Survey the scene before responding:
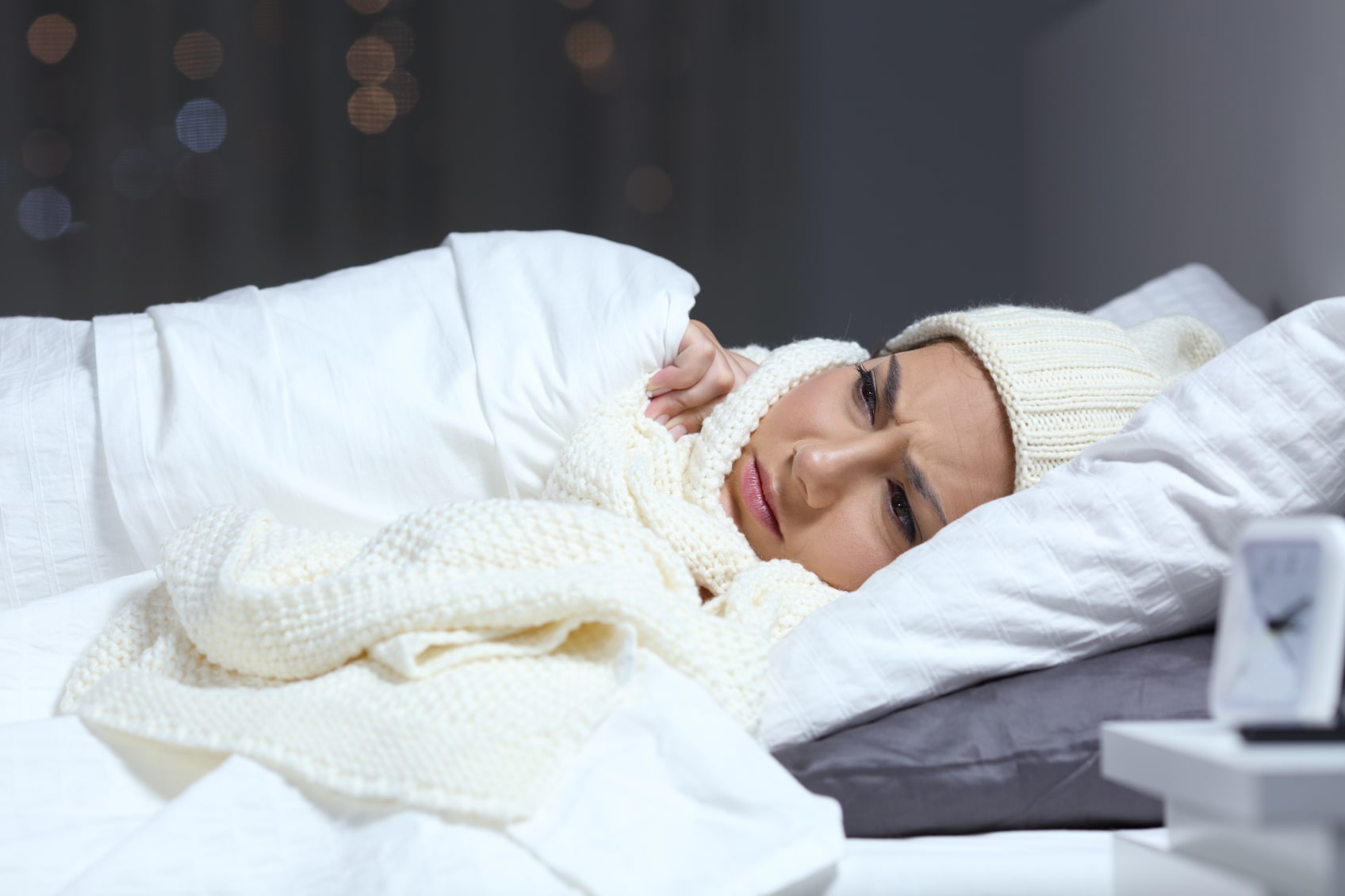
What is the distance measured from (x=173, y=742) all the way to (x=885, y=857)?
450 millimetres

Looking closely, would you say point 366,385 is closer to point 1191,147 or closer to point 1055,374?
point 1055,374

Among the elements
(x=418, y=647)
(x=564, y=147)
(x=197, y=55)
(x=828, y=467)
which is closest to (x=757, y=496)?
(x=828, y=467)

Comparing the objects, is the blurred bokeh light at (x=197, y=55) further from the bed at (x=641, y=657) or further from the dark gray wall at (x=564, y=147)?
the bed at (x=641, y=657)

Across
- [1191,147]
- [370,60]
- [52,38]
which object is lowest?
[1191,147]

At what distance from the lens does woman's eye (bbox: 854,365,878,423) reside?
117cm

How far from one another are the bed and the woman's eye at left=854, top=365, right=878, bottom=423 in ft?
0.67

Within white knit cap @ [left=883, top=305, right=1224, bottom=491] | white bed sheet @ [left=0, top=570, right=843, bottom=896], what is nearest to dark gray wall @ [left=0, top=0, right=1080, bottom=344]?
white knit cap @ [left=883, top=305, right=1224, bottom=491]

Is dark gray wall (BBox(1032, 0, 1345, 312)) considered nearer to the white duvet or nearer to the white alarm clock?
the white duvet

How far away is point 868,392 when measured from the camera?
1188 mm

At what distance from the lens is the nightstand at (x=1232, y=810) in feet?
1.46

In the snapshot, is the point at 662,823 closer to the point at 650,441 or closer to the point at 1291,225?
the point at 650,441

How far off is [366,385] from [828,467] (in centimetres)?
44

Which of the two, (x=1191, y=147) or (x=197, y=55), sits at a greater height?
(x=197, y=55)

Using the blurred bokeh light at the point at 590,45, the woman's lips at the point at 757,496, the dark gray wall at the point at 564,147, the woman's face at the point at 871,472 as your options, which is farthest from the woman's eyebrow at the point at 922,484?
the blurred bokeh light at the point at 590,45
